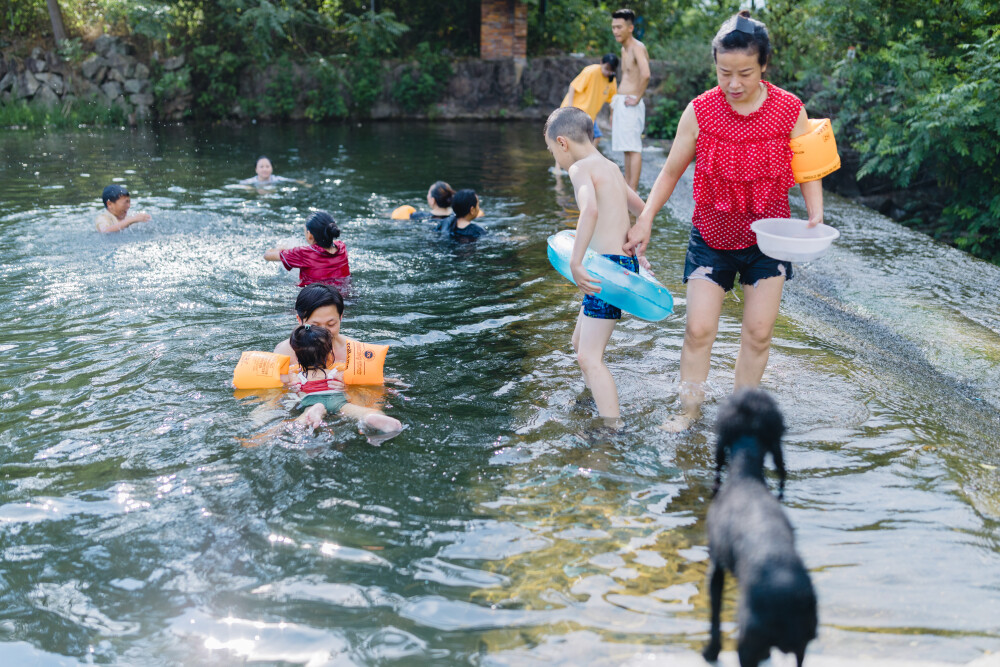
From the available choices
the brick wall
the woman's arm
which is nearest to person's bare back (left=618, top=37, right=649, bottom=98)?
the woman's arm

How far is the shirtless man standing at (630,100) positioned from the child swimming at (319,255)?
364 cm

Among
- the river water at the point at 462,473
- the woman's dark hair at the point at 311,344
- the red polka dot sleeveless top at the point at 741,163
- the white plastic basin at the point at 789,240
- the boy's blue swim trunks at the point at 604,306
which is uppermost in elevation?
the red polka dot sleeveless top at the point at 741,163

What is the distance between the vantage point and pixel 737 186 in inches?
150

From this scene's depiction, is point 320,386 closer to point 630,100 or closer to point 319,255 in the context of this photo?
point 319,255

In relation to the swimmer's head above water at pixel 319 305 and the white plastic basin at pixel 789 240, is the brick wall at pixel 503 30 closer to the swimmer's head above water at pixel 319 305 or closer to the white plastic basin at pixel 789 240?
the swimmer's head above water at pixel 319 305

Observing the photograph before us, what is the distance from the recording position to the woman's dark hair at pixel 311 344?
181 inches

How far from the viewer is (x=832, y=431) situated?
4246 millimetres

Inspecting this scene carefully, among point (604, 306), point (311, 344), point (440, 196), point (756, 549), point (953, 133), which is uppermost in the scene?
point (953, 133)

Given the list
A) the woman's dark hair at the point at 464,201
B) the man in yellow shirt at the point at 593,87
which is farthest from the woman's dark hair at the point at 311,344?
the man in yellow shirt at the point at 593,87

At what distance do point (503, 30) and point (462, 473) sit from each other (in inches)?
823

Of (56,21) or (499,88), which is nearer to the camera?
(56,21)

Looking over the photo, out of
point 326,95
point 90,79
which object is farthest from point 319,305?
point 90,79

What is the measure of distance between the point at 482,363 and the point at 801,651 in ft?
11.4

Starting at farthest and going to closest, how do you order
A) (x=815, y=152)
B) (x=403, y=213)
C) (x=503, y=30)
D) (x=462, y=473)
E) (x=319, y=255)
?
(x=503, y=30) < (x=403, y=213) < (x=319, y=255) < (x=462, y=473) < (x=815, y=152)
